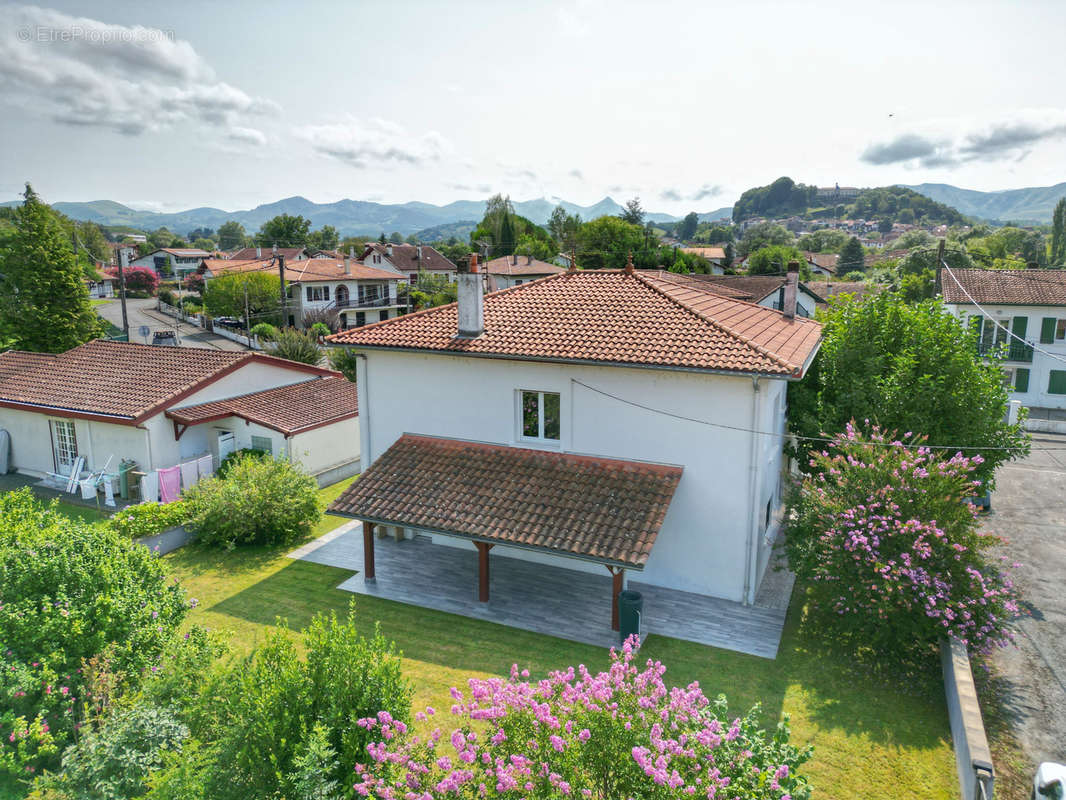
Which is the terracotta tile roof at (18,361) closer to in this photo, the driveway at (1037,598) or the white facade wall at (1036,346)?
the driveway at (1037,598)

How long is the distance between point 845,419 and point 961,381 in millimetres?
2742

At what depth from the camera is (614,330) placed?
51.7ft

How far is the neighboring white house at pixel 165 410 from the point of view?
21.4 m

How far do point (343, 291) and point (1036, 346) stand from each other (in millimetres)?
53414

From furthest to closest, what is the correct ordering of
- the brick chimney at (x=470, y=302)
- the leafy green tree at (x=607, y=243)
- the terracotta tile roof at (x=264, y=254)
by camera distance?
1. the leafy green tree at (x=607, y=243)
2. the terracotta tile roof at (x=264, y=254)
3. the brick chimney at (x=470, y=302)

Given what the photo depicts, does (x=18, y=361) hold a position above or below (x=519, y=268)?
below

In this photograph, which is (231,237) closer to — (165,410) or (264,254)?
(264,254)

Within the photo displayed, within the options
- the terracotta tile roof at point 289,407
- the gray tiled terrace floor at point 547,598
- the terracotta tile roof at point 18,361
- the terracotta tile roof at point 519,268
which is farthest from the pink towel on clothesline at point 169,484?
the terracotta tile roof at point 519,268

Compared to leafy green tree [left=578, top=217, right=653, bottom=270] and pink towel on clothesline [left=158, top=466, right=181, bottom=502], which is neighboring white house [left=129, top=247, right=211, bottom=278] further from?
pink towel on clothesline [left=158, top=466, right=181, bottom=502]

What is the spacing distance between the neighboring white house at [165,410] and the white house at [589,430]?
6294mm

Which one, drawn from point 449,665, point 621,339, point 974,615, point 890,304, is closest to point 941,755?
point 974,615

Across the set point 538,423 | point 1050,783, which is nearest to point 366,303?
point 538,423

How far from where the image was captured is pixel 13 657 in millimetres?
8859

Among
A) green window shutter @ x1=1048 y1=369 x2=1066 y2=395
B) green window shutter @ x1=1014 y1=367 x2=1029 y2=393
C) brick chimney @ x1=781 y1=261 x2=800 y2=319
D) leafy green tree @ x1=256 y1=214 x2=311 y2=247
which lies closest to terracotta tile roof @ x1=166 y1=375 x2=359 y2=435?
brick chimney @ x1=781 y1=261 x2=800 y2=319
